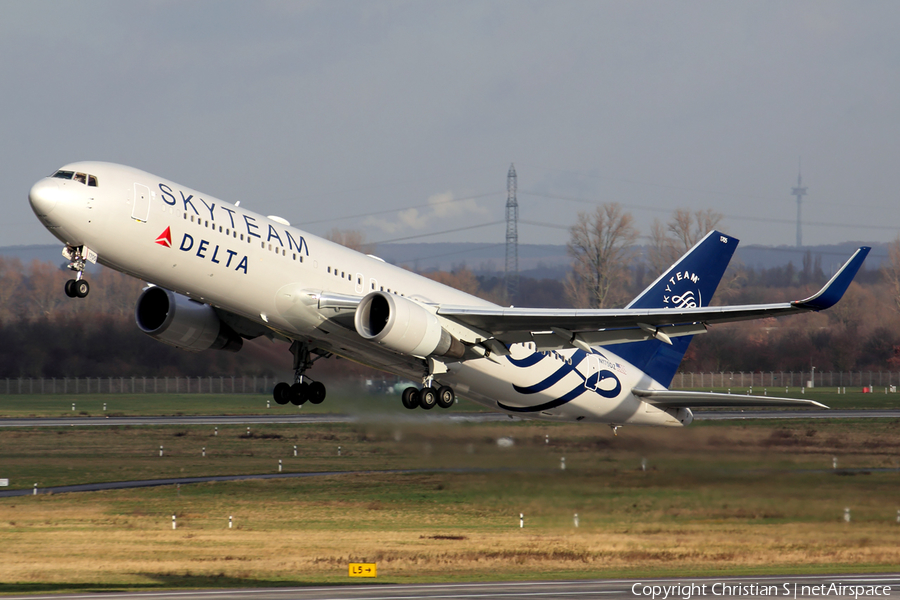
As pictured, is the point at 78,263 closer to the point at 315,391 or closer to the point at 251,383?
the point at 315,391

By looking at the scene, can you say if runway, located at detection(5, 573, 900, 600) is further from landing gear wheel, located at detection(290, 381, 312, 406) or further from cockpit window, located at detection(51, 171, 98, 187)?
cockpit window, located at detection(51, 171, 98, 187)

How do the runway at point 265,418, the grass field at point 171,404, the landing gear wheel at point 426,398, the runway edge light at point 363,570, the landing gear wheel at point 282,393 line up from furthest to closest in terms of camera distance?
the grass field at point 171,404
the runway at point 265,418
the landing gear wheel at point 282,393
the runway edge light at point 363,570
the landing gear wheel at point 426,398

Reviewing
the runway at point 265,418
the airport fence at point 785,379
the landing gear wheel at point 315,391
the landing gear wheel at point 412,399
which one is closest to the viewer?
the landing gear wheel at point 412,399

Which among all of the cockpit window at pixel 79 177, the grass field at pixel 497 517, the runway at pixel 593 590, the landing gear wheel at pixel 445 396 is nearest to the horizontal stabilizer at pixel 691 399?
the grass field at pixel 497 517

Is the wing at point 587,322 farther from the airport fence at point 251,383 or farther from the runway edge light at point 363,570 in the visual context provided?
the airport fence at point 251,383

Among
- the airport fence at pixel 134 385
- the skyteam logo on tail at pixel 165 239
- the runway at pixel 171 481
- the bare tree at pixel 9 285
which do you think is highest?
the bare tree at pixel 9 285

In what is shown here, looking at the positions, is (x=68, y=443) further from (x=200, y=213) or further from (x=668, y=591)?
(x=668, y=591)

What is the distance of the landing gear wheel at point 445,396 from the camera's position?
1224 inches

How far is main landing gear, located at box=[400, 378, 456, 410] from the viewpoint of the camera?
30688mm

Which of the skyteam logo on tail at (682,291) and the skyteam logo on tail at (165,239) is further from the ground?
the skyteam logo on tail at (165,239)

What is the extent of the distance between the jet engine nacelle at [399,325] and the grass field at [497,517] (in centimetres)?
808

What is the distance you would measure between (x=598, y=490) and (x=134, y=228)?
2199 centimetres

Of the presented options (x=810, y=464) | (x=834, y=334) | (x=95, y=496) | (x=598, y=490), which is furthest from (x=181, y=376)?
(x=834, y=334)

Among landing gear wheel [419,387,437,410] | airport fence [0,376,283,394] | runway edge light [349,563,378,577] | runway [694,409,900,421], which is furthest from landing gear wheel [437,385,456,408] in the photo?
airport fence [0,376,283,394]
